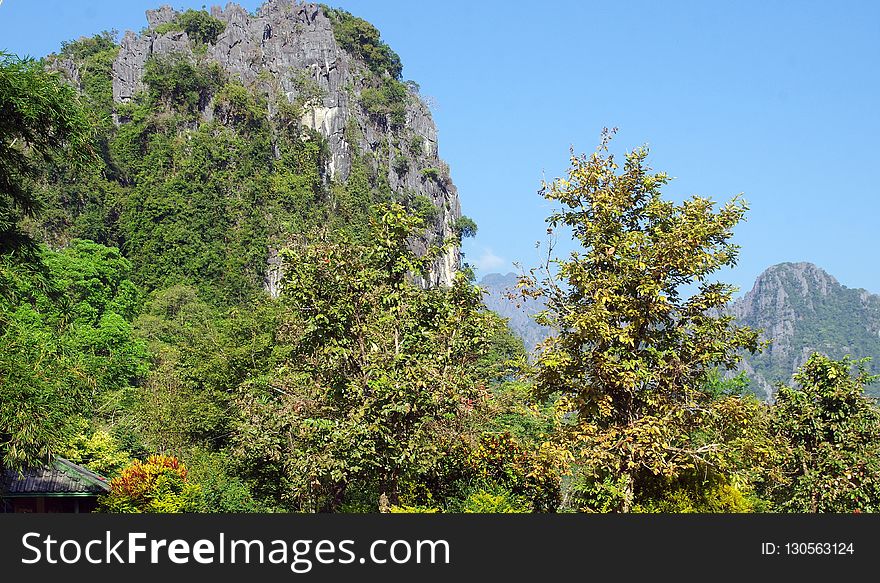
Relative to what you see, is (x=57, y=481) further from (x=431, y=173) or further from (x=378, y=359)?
(x=431, y=173)

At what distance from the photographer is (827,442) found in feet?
65.1

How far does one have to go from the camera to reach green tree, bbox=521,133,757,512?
13391mm

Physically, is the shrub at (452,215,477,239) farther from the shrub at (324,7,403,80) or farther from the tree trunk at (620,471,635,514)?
the tree trunk at (620,471,635,514)

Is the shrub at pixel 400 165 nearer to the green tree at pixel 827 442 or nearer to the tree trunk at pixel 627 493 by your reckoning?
the green tree at pixel 827 442

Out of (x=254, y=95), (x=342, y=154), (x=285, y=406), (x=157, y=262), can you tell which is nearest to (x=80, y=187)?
(x=157, y=262)

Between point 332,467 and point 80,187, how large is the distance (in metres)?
61.4

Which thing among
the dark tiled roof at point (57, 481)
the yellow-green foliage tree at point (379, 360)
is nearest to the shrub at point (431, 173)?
the dark tiled roof at point (57, 481)

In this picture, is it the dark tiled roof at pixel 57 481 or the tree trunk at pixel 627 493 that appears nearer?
the tree trunk at pixel 627 493

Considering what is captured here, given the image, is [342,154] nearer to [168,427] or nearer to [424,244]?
[424,244]

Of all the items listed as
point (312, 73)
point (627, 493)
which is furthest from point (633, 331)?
point (312, 73)

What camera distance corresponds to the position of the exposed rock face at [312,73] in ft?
270

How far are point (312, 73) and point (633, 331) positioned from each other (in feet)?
249

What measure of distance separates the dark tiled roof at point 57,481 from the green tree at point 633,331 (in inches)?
524

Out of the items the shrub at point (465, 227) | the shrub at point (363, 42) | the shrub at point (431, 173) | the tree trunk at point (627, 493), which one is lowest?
the tree trunk at point (627, 493)
